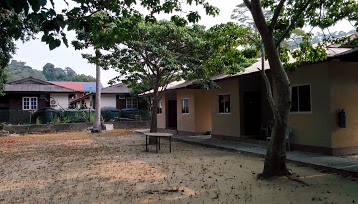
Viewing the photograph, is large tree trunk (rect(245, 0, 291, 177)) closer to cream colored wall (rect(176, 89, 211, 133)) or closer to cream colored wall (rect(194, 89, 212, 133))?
cream colored wall (rect(176, 89, 211, 133))

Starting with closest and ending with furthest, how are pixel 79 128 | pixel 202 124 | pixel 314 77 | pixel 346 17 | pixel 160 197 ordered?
pixel 160 197 < pixel 346 17 < pixel 314 77 < pixel 202 124 < pixel 79 128

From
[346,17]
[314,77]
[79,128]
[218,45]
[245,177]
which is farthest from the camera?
[79,128]

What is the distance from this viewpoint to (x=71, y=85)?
55.3 metres

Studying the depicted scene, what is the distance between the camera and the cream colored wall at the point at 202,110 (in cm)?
1855

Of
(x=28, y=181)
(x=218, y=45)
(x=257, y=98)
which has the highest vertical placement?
(x=218, y=45)

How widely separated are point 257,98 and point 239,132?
185 cm

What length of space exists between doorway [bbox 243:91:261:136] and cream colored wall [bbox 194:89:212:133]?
3.99 meters

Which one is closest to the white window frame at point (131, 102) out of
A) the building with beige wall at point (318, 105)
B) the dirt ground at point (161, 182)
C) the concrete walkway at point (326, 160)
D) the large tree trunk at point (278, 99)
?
the building with beige wall at point (318, 105)

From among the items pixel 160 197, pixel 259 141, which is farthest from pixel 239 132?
pixel 160 197

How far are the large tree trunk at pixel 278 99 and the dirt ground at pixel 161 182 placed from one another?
33cm

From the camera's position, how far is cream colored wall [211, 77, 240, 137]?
14.6 m

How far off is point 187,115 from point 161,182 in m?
12.2

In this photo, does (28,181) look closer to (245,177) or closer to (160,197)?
(160,197)

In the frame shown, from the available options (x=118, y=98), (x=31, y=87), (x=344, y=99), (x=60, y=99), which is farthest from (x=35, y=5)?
(x=118, y=98)
